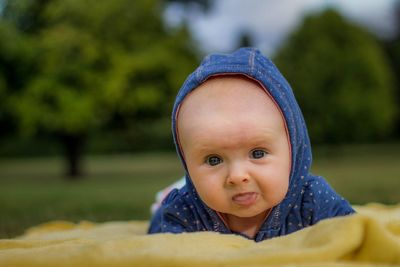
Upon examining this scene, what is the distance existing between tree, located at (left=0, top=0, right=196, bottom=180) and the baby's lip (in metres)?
10.5

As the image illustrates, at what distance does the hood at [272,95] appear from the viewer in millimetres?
2061

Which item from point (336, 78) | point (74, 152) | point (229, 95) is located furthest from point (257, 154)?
point (336, 78)

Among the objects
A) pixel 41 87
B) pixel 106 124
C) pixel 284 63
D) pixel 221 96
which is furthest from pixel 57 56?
pixel 221 96

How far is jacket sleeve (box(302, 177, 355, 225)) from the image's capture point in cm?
219

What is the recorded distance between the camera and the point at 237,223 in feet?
7.38

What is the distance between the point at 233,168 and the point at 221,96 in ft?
0.85

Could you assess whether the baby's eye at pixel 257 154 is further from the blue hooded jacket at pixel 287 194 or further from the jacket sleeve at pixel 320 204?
the jacket sleeve at pixel 320 204

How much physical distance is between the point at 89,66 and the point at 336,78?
9.81 meters

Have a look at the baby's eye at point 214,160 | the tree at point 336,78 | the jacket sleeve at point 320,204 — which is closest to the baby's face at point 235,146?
the baby's eye at point 214,160

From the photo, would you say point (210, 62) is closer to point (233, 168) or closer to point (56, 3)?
point (233, 168)

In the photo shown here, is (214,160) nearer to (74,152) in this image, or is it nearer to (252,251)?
(252,251)

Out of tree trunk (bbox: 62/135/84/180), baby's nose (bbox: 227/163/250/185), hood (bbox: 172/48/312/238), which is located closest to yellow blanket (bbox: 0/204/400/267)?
baby's nose (bbox: 227/163/250/185)

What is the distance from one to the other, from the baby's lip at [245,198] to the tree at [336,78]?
16.9m

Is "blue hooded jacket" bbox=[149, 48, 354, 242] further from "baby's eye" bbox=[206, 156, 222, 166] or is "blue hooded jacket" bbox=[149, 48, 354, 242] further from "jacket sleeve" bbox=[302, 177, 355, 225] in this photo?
"baby's eye" bbox=[206, 156, 222, 166]
